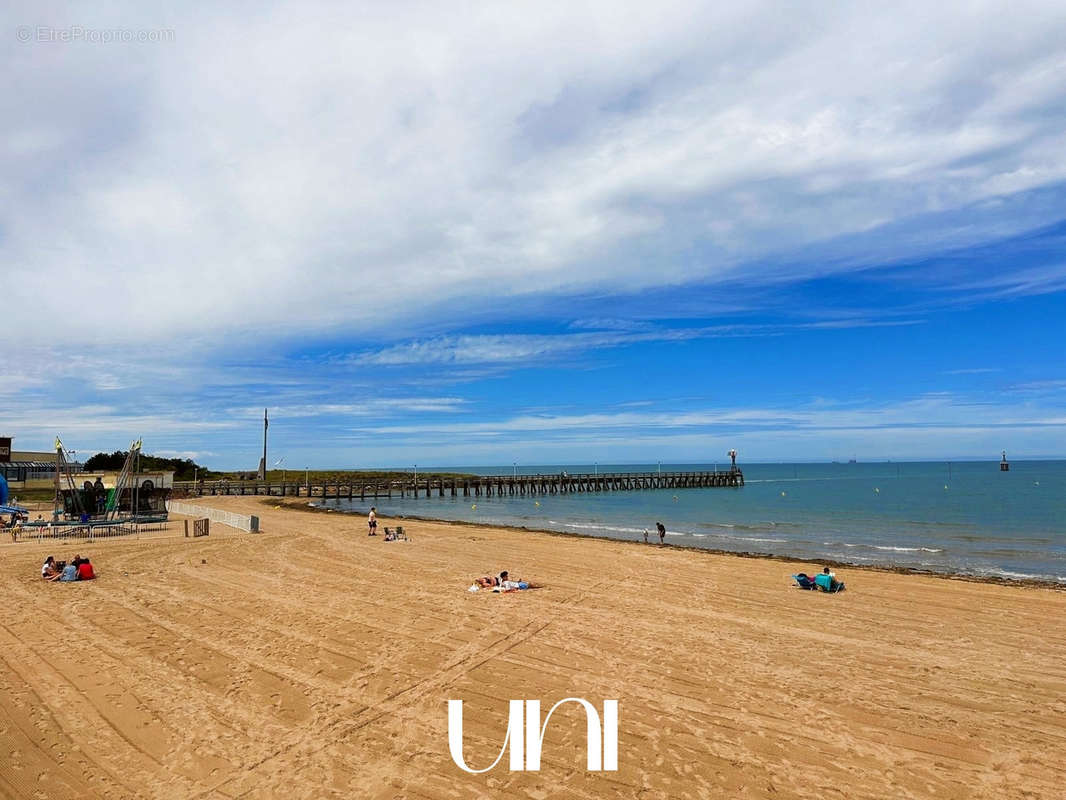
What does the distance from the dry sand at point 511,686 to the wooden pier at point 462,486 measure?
5386 cm

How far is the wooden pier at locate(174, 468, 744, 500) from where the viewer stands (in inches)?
2685

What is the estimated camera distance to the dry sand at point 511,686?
6.38 m

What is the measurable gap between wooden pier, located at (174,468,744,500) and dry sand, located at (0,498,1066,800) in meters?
53.9

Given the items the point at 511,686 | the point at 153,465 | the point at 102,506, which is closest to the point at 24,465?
the point at 153,465

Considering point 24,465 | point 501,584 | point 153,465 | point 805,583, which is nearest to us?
point 501,584

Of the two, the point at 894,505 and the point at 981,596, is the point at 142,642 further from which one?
the point at 894,505

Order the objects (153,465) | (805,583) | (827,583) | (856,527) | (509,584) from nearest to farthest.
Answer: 1. (509,584)
2. (827,583)
3. (805,583)
4. (856,527)
5. (153,465)

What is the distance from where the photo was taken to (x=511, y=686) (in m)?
8.73

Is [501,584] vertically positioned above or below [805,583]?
above

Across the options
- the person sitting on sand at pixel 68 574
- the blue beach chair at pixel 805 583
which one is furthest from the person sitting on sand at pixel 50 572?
the blue beach chair at pixel 805 583

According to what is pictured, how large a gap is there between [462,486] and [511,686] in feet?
234

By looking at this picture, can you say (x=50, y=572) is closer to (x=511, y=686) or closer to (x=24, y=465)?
(x=511, y=686)

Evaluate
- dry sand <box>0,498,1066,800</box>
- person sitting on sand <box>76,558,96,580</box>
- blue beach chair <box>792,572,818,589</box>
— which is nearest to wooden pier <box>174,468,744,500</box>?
person sitting on sand <box>76,558,96,580</box>

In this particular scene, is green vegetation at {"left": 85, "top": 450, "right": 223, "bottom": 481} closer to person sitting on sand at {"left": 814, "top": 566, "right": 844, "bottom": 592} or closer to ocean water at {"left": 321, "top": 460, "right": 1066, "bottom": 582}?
ocean water at {"left": 321, "top": 460, "right": 1066, "bottom": 582}
